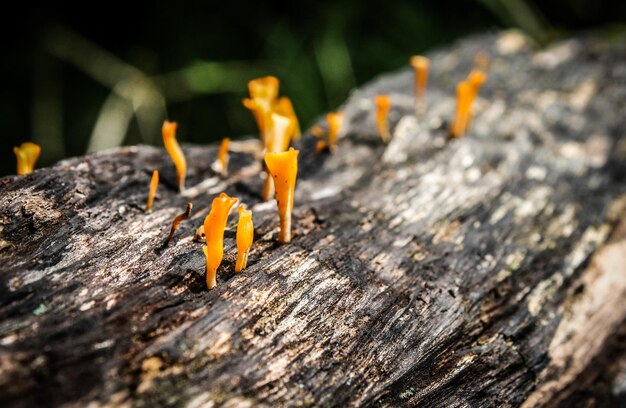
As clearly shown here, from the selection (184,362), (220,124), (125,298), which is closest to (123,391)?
(184,362)

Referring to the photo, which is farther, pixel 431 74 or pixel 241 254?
pixel 431 74

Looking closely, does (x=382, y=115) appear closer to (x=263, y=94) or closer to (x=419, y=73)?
(x=419, y=73)

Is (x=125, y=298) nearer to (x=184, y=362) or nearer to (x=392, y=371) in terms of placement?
(x=184, y=362)

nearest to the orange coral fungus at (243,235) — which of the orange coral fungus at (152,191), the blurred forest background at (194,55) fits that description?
the orange coral fungus at (152,191)

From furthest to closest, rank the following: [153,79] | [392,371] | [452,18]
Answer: [452,18], [153,79], [392,371]

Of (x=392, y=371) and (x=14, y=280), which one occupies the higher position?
(x=14, y=280)

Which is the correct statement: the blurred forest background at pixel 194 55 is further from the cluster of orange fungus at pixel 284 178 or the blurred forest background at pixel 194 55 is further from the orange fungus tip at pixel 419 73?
the cluster of orange fungus at pixel 284 178

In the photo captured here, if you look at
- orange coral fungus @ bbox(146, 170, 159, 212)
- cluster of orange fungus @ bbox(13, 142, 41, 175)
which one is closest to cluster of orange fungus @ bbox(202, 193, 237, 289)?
orange coral fungus @ bbox(146, 170, 159, 212)
